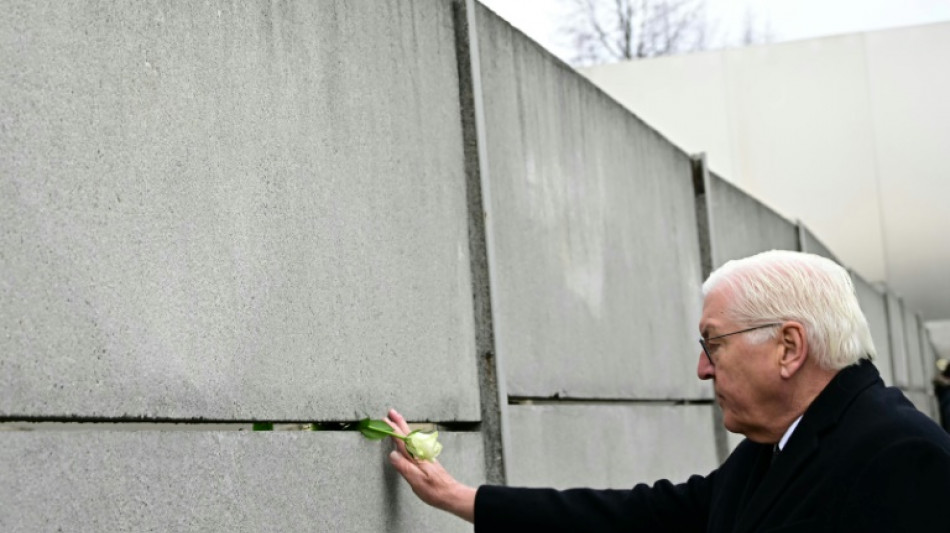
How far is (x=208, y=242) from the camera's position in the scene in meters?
2.68

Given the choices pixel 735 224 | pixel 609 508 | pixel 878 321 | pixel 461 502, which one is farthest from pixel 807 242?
pixel 461 502

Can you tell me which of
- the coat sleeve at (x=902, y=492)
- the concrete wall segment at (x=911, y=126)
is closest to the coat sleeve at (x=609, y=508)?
the coat sleeve at (x=902, y=492)

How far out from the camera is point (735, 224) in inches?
297

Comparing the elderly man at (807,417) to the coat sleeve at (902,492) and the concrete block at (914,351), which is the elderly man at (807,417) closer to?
the coat sleeve at (902,492)

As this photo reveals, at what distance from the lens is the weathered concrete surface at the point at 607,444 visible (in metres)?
4.29

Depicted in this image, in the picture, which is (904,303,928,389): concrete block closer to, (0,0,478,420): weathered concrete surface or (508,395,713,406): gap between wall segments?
(508,395,713,406): gap between wall segments

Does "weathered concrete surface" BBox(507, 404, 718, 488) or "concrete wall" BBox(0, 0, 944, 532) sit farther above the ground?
"concrete wall" BBox(0, 0, 944, 532)

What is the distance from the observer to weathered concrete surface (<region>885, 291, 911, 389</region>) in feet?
47.4

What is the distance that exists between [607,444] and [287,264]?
236 cm

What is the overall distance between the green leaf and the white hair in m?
0.86

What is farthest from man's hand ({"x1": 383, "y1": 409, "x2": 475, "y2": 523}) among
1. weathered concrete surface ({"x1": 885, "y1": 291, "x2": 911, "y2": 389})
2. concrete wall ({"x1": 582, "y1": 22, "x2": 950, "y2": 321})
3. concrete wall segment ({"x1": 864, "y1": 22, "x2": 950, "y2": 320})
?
concrete wall segment ({"x1": 864, "y1": 22, "x2": 950, "y2": 320})

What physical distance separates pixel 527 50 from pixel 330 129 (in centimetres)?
164

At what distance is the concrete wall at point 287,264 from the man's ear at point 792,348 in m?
0.97

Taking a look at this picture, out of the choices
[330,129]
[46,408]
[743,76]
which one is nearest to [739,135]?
[743,76]
